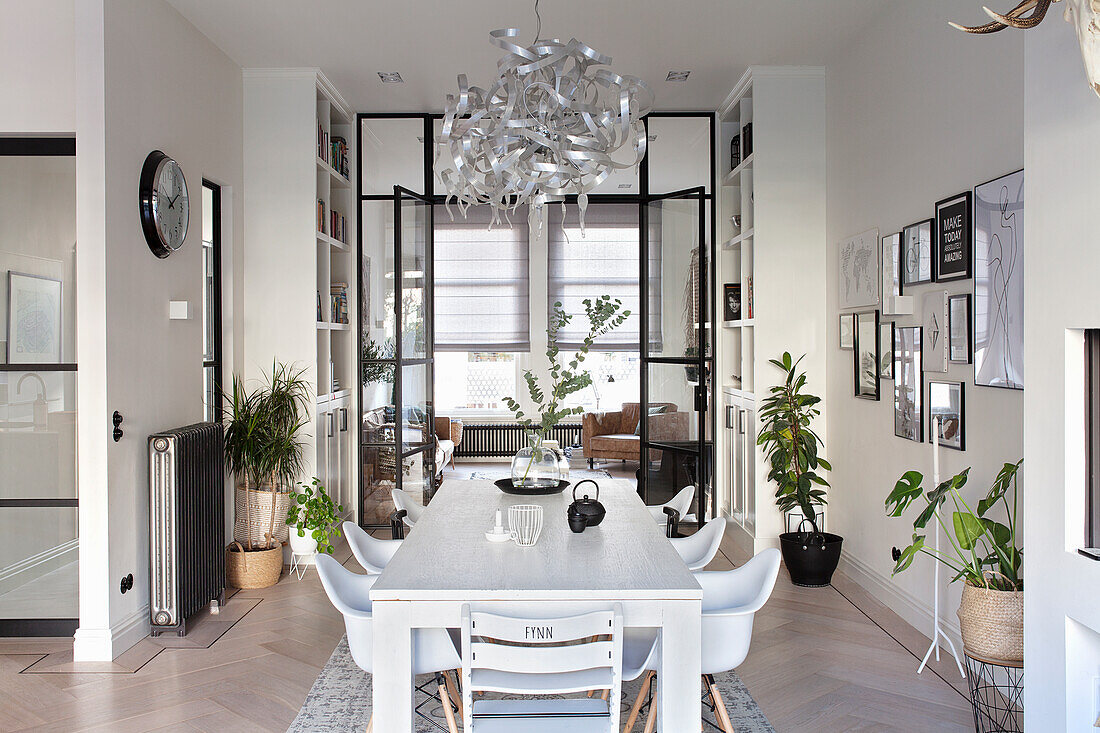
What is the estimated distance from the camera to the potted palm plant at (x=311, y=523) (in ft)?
16.7

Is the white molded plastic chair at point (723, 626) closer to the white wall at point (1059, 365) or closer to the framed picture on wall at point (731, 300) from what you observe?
the white wall at point (1059, 365)

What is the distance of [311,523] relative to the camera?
5.12 meters

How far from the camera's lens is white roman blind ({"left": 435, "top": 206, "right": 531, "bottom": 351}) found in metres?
10.3

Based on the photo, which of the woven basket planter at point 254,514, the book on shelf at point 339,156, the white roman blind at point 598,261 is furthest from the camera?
the white roman blind at point 598,261

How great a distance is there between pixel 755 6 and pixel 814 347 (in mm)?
2205

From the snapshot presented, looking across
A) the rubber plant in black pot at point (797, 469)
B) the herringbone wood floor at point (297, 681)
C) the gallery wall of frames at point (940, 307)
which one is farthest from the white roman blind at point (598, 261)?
the herringbone wood floor at point (297, 681)

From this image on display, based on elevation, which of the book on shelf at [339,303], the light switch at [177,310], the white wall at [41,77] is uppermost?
the white wall at [41,77]

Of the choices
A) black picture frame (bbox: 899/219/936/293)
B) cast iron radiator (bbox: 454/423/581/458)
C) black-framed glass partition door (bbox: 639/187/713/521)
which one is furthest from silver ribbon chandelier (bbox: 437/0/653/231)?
cast iron radiator (bbox: 454/423/581/458)

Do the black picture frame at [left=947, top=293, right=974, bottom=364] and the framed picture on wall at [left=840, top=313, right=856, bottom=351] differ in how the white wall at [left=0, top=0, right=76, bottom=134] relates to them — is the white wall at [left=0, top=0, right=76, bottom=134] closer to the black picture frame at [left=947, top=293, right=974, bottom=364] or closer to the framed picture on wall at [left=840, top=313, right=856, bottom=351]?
the black picture frame at [left=947, top=293, right=974, bottom=364]

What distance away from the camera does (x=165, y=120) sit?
14.3 ft

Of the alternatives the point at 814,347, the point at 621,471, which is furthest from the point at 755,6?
the point at 621,471

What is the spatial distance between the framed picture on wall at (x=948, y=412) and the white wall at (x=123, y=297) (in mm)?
3705

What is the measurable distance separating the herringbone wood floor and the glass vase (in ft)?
4.00

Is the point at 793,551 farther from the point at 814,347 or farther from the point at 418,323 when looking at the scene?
the point at 418,323
